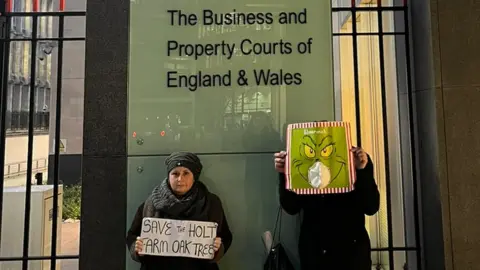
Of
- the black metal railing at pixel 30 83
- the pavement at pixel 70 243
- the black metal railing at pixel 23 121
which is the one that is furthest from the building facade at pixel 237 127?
the pavement at pixel 70 243

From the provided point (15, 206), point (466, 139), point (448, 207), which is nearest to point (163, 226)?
point (15, 206)

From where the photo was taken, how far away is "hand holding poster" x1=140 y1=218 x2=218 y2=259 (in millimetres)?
2580

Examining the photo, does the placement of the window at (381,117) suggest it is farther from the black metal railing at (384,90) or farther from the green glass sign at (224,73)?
the green glass sign at (224,73)

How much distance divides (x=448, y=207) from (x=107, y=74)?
9.21 ft

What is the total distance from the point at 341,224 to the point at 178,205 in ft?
3.48

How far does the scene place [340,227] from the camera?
2584 millimetres

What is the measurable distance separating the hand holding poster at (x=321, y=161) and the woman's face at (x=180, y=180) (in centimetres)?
65

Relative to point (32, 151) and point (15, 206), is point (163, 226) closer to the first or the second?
point (32, 151)

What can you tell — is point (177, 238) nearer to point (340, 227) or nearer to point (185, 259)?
point (185, 259)

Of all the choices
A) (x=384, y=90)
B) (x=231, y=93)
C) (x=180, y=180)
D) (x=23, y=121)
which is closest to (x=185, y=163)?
(x=180, y=180)

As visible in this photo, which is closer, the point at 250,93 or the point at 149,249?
the point at 149,249

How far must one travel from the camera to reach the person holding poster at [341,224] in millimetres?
2562

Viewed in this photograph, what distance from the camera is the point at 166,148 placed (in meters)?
3.14

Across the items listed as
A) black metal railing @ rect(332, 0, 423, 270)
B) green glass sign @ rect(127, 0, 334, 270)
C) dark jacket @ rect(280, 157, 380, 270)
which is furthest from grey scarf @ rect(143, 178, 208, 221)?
black metal railing @ rect(332, 0, 423, 270)
